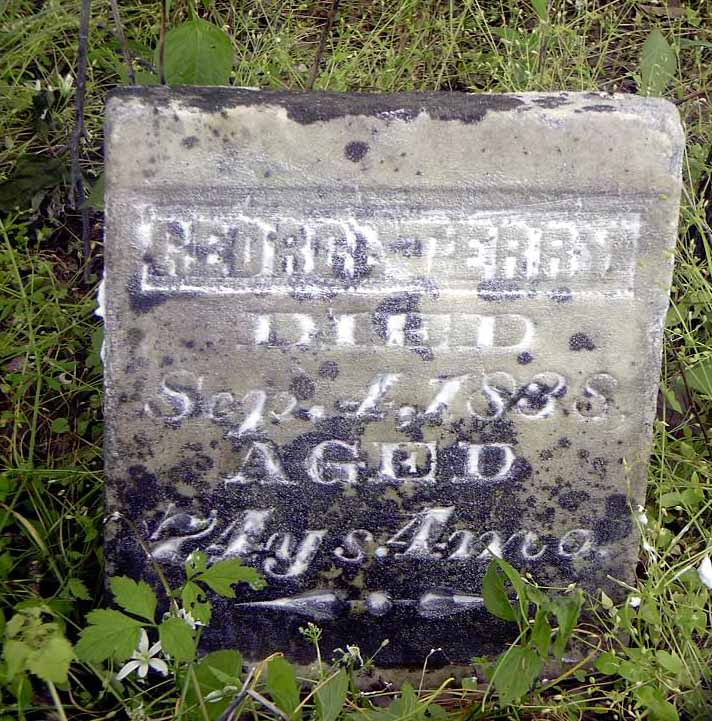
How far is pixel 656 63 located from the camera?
2.69 metres

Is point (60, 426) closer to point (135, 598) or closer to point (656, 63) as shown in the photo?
point (135, 598)

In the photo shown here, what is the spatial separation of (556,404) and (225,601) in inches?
33.0

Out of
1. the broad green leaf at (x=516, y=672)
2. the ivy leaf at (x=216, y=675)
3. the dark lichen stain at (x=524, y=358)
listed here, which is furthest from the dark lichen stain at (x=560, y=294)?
the ivy leaf at (x=216, y=675)

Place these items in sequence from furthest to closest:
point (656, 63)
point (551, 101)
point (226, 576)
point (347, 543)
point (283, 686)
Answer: point (656, 63), point (347, 543), point (551, 101), point (226, 576), point (283, 686)

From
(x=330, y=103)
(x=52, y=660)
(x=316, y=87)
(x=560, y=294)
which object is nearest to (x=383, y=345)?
(x=560, y=294)

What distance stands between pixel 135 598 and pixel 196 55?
1174mm

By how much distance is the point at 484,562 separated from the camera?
1973 millimetres

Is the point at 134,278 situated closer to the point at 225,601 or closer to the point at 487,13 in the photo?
the point at 225,601

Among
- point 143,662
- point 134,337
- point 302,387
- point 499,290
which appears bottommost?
point 143,662

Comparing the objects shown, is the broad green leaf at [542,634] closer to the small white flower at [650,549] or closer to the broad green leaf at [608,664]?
the broad green leaf at [608,664]

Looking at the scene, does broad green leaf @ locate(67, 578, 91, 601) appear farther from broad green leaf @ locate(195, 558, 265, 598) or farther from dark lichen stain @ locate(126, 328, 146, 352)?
dark lichen stain @ locate(126, 328, 146, 352)

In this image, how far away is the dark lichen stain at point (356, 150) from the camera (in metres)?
1.77

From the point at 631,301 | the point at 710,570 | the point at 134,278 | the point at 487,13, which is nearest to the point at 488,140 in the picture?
the point at 631,301

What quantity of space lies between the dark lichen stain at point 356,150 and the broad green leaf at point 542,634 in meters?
0.94
